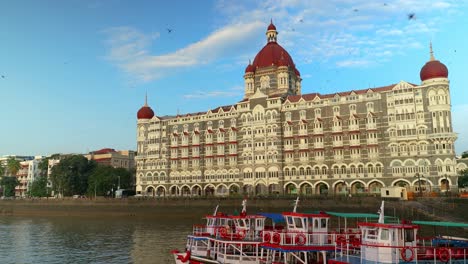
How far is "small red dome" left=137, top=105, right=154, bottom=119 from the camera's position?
4016 inches

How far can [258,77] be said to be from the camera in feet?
301

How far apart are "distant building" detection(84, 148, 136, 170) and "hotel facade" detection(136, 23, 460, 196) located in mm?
39838

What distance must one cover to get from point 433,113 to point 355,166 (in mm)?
16306

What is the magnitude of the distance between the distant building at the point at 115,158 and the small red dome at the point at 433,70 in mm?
102670

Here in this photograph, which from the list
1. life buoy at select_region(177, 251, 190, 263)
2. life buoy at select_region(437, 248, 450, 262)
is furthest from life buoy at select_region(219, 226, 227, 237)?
life buoy at select_region(437, 248, 450, 262)

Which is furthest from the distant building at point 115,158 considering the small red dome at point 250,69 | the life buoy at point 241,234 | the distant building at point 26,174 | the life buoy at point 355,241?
the life buoy at point 355,241

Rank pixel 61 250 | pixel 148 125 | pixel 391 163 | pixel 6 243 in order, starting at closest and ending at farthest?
pixel 61 250
pixel 6 243
pixel 391 163
pixel 148 125

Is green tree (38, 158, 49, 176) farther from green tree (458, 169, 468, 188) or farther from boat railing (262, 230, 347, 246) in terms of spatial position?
boat railing (262, 230, 347, 246)

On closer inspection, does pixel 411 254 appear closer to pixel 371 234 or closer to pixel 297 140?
pixel 371 234

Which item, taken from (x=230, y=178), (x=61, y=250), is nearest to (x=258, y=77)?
(x=230, y=178)

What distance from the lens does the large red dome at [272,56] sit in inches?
3580

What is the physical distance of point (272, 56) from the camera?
91.8 m

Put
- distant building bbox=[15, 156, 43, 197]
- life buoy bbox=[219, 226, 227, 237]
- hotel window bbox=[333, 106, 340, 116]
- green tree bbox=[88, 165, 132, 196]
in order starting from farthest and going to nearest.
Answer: distant building bbox=[15, 156, 43, 197], green tree bbox=[88, 165, 132, 196], hotel window bbox=[333, 106, 340, 116], life buoy bbox=[219, 226, 227, 237]

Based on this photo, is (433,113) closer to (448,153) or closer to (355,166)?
(448,153)
